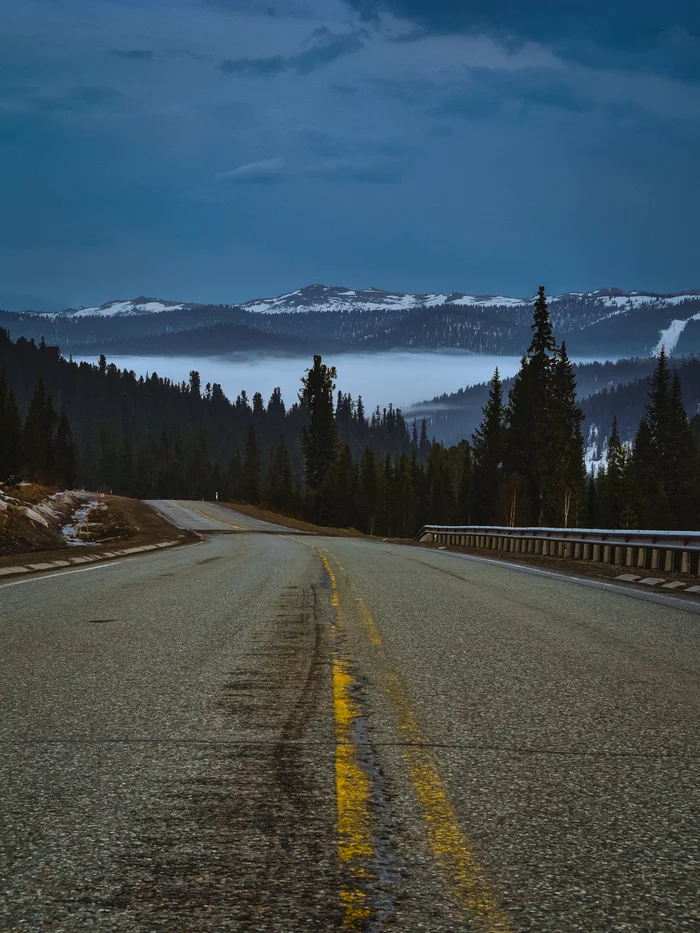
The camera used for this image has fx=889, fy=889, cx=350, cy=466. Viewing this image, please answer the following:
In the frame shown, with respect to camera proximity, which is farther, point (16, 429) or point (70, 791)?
point (16, 429)

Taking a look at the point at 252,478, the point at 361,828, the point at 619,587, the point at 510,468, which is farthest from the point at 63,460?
the point at 361,828

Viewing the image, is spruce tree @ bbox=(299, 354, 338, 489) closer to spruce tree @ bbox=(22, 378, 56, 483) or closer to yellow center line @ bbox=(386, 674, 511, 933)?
spruce tree @ bbox=(22, 378, 56, 483)

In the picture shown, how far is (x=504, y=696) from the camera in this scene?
228 inches

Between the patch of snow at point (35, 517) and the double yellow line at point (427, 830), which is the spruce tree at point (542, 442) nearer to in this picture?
the patch of snow at point (35, 517)

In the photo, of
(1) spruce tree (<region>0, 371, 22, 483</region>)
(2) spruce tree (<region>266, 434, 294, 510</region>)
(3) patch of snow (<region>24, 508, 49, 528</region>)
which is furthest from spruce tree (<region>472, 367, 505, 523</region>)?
(3) patch of snow (<region>24, 508, 49, 528</region>)

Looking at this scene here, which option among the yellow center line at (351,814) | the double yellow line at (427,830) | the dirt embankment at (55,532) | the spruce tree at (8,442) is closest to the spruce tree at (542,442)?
the dirt embankment at (55,532)

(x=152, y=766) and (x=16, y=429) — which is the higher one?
(x=16, y=429)

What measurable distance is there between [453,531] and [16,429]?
70181 millimetres

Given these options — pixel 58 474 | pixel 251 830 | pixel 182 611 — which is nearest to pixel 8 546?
pixel 182 611

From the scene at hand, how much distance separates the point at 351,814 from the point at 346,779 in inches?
17.9

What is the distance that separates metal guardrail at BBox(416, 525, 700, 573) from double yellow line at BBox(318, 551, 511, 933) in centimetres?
1222

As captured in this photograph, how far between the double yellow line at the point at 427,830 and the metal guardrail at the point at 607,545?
40.1 feet

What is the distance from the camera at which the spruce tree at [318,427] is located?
107 m

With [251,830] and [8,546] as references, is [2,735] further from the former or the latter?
[8,546]
